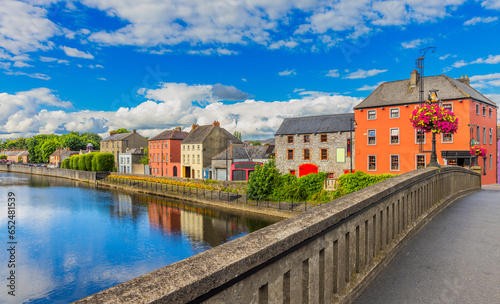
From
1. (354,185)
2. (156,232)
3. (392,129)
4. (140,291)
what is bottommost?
(156,232)

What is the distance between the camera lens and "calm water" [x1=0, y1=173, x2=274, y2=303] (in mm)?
17328

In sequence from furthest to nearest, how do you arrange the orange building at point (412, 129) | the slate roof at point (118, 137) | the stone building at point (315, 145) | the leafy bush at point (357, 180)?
the slate roof at point (118, 137) < the stone building at point (315, 145) < the orange building at point (412, 129) < the leafy bush at point (357, 180)

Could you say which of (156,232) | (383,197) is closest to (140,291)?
(383,197)

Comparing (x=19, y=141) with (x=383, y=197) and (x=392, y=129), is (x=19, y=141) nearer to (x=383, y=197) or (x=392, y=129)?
(x=392, y=129)

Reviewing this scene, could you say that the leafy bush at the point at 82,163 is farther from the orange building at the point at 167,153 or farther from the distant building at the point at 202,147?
the distant building at the point at 202,147

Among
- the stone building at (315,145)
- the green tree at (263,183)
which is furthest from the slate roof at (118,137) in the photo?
the green tree at (263,183)

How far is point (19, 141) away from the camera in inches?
7456

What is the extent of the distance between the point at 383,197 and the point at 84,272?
1899 cm

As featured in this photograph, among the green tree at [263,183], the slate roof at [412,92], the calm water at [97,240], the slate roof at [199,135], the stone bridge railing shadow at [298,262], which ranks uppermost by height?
the slate roof at [412,92]

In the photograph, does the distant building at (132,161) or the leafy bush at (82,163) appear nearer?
the distant building at (132,161)

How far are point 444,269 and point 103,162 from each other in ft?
271

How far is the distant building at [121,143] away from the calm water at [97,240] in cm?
3891

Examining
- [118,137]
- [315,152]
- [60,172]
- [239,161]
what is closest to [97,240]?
[315,152]

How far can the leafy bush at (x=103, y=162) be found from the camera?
3056 inches
